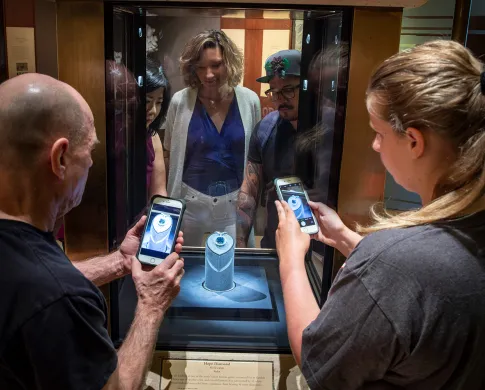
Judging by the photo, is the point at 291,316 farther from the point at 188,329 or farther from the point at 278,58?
the point at 278,58

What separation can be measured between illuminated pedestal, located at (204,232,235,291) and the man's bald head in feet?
2.04

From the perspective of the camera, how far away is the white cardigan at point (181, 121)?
1342 mm

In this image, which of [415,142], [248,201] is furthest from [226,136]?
[415,142]

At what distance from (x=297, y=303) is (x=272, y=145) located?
54 centimetres

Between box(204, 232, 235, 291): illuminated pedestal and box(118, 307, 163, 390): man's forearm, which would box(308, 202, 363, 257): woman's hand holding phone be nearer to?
box(204, 232, 235, 291): illuminated pedestal

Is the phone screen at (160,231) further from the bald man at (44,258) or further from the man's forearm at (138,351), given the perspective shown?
the bald man at (44,258)

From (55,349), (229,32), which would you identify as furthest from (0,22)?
(55,349)

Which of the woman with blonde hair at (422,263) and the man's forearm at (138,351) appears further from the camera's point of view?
the man's forearm at (138,351)

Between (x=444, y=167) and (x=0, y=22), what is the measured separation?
97cm

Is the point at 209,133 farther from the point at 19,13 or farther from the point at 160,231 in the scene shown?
the point at 19,13

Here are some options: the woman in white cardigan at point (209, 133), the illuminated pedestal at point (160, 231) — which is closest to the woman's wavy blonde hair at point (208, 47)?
the woman in white cardigan at point (209, 133)

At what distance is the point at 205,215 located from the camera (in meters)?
1.44

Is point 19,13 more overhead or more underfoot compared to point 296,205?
more overhead

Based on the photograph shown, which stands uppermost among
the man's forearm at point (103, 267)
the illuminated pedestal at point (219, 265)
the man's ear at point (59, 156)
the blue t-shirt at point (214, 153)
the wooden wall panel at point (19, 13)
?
the wooden wall panel at point (19, 13)
